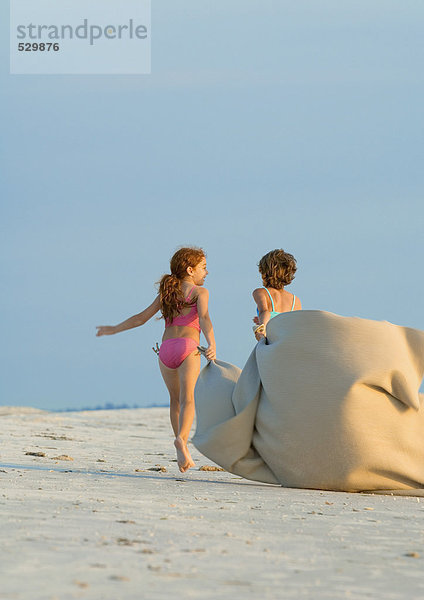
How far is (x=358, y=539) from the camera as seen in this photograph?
166 inches

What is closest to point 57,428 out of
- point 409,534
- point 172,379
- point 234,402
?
point 172,379

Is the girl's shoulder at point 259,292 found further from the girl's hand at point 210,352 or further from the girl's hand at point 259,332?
the girl's hand at point 210,352

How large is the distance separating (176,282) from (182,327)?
42cm

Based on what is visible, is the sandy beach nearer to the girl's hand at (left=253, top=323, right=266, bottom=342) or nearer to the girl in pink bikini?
the girl in pink bikini

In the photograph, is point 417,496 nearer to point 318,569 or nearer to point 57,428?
point 318,569

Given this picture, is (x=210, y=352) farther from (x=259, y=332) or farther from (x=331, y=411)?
(x=331, y=411)

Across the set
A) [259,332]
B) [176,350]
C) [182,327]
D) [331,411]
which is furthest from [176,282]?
[331,411]

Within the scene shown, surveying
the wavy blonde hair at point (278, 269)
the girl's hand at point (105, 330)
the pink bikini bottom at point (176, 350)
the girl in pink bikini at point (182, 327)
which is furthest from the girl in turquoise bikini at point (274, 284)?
the girl's hand at point (105, 330)

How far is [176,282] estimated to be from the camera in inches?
301

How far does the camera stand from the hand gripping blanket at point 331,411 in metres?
6.15

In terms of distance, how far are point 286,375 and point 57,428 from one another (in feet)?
25.1

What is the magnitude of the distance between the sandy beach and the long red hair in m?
1.48

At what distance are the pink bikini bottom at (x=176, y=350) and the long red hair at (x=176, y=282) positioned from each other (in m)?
0.23

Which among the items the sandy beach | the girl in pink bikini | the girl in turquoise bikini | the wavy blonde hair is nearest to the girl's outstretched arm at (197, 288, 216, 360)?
the girl in pink bikini
